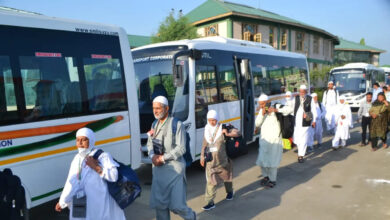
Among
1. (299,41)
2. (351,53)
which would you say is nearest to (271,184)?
(299,41)

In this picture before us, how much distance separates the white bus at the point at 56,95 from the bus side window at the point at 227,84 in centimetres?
289

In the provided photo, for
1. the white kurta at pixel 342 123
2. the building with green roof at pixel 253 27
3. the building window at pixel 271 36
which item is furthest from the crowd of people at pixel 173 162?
the building window at pixel 271 36

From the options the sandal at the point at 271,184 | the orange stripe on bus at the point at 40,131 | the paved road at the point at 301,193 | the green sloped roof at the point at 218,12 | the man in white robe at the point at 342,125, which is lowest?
the paved road at the point at 301,193

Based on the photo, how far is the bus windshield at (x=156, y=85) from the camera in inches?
253

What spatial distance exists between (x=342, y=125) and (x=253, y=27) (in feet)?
59.0

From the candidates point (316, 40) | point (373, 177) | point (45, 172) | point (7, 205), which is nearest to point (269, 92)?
point (373, 177)

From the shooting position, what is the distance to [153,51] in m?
6.96

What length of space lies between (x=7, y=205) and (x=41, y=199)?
52.7 inches

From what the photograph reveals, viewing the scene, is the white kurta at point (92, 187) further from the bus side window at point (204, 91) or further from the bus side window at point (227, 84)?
the bus side window at point (227, 84)

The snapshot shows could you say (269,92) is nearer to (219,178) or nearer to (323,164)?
(323,164)

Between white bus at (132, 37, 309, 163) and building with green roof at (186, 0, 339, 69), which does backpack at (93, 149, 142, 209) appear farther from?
building with green roof at (186, 0, 339, 69)

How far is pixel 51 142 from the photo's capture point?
4102 millimetres

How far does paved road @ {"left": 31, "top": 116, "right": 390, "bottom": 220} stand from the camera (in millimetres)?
4871

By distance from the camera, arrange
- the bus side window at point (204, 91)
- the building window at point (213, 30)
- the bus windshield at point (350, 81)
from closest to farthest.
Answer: the bus side window at point (204, 91) < the bus windshield at point (350, 81) < the building window at point (213, 30)
